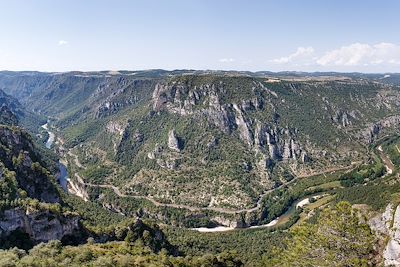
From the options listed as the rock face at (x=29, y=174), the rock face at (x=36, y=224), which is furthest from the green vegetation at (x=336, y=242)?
the rock face at (x=29, y=174)

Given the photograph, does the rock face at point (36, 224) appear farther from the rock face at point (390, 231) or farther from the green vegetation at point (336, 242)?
the rock face at point (390, 231)

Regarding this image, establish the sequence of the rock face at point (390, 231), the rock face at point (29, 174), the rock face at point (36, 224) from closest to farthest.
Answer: the rock face at point (390, 231) < the rock face at point (36, 224) < the rock face at point (29, 174)

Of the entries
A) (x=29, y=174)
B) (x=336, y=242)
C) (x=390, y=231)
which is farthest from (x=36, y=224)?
(x=390, y=231)

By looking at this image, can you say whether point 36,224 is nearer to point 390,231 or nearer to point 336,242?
point 336,242

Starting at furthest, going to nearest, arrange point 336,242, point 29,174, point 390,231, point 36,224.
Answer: point 29,174 → point 36,224 → point 390,231 → point 336,242

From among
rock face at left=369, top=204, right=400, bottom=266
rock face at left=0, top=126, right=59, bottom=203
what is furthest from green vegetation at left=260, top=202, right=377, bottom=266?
rock face at left=0, top=126, right=59, bottom=203

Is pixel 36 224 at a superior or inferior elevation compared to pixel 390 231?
inferior

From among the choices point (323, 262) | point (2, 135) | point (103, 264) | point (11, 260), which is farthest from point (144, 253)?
point (2, 135)

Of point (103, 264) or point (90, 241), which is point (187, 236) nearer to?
point (90, 241)
